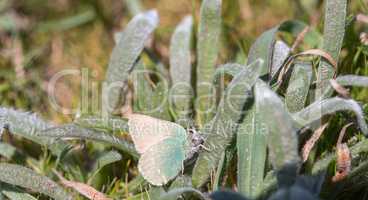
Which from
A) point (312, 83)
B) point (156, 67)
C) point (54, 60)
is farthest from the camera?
point (54, 60)

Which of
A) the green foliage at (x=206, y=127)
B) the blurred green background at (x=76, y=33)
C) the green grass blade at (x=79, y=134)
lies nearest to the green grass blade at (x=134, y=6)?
the blurred green background at (x=76, y=33)

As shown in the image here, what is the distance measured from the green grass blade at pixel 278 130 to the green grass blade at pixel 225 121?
0.08 metres

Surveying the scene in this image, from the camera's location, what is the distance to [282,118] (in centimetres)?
113

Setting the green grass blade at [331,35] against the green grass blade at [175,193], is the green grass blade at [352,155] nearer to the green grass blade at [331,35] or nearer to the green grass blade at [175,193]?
the green grass blade at [331,35]

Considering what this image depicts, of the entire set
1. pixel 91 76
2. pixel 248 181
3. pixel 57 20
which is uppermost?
pixel 57 20

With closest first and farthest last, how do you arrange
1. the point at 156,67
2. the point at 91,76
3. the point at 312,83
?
the point at 312,83 < the point at 156,67 < the point at 91,76

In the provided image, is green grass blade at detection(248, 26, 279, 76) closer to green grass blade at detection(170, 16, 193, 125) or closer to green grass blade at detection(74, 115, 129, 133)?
green grass blade at detection(170, 16, 193, 125)

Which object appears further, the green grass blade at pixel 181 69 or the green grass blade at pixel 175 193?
the green grass blade at pixel 181 69

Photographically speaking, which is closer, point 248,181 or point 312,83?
point 248,181

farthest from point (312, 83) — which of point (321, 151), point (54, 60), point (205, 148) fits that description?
point (54, 60)

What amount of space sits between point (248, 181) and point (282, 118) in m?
0.25

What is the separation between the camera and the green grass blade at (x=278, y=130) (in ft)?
3.72

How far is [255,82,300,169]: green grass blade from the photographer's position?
1135 mm

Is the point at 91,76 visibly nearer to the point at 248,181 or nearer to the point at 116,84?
the point at 116,84
